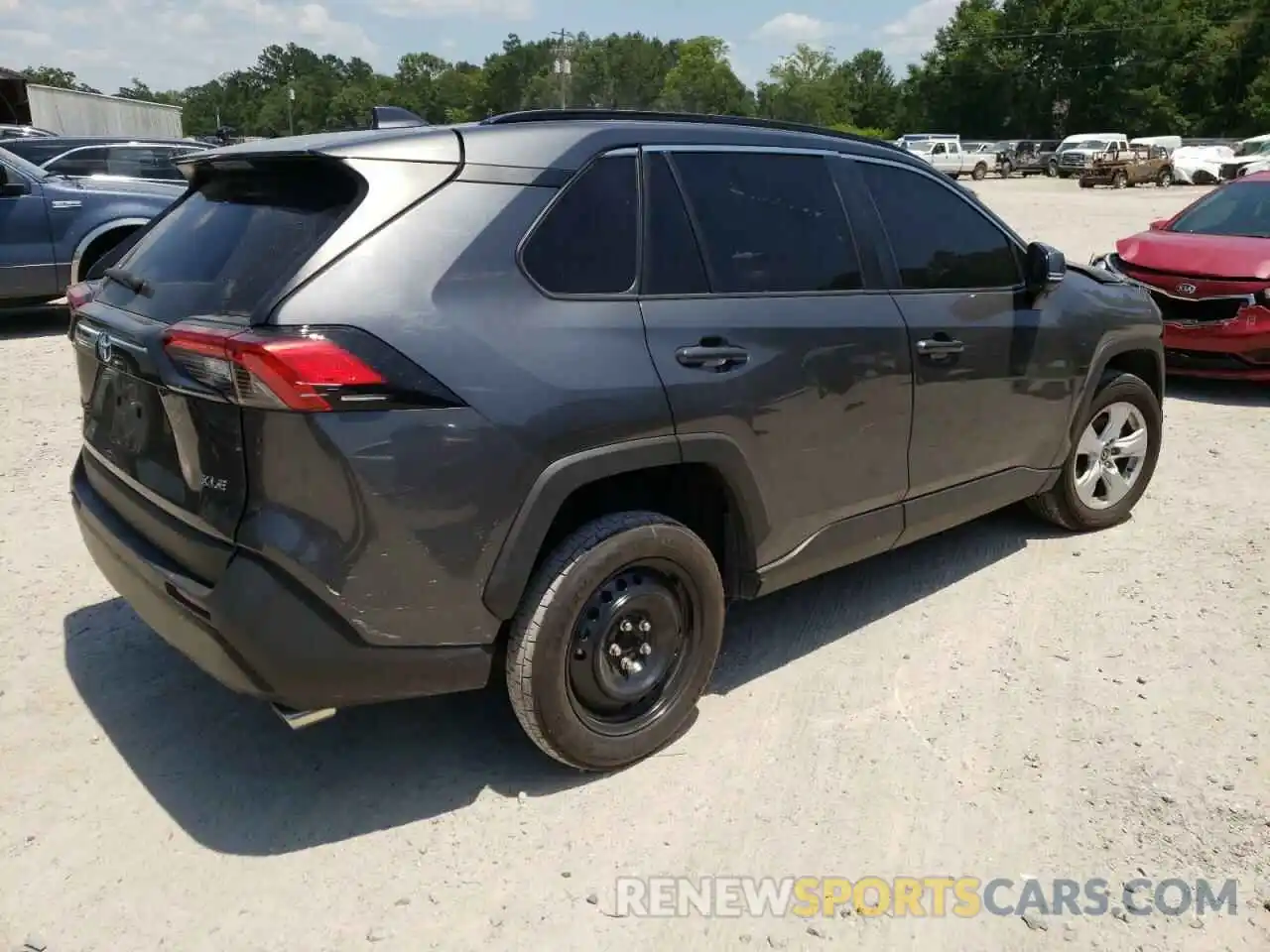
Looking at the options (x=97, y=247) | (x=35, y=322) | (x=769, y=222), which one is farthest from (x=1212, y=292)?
(x=35, y=322)

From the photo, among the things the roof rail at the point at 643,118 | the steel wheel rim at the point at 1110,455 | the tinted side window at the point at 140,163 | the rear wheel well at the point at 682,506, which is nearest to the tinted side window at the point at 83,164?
the tinted side window at the point at 140,163

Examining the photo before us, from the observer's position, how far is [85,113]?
36.0m

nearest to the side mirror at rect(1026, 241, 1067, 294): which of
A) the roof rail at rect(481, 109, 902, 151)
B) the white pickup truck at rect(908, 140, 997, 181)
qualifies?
the roof rail at rect(481, 109, 902, 151)

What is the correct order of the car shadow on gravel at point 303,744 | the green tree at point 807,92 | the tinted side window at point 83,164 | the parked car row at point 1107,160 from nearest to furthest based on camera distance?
the car shadow on gravel at point 303,744 < the tinted side window at point 83,164 < the parked car row at point 1107,160 < the green tree at point 807,92

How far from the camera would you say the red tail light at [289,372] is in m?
2.45

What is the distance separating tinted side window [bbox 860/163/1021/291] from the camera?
3.89 metres

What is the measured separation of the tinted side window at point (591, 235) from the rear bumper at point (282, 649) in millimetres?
1048

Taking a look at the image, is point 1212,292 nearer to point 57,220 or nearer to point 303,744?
point 303,744

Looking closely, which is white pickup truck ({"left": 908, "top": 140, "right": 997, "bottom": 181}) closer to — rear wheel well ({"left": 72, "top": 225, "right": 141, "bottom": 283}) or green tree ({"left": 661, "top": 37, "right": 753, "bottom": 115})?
rear wheel well ({"left": 72, "top": 225, "right": 141, "bottom": 283})

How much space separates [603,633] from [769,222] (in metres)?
1.48

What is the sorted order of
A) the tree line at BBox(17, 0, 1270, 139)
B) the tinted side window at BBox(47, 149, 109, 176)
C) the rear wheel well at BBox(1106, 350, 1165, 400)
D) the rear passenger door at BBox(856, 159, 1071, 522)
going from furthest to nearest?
the tree line at BBox(17, 0, 1270, 139) → the tinted side window at BBox(47, 149, 109, 176) → the rear wheel well at BBox(1106, 350, 1165, 400) → the rear passenger door at BBox(856, 159, 1071, 522)

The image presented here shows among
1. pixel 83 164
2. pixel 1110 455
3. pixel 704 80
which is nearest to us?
pixel 1110 455

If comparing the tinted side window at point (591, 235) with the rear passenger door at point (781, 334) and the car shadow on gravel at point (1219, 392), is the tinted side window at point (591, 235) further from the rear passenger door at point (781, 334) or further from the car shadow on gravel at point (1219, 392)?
the car shadow on gravel at point (1219, 392)

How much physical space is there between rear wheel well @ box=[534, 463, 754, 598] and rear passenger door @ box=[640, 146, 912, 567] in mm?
102
